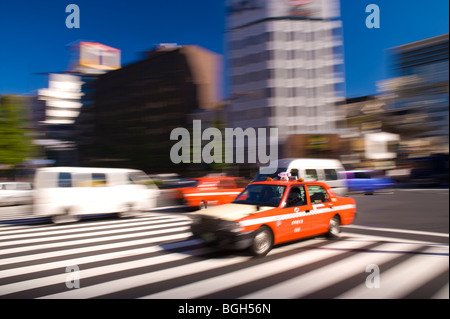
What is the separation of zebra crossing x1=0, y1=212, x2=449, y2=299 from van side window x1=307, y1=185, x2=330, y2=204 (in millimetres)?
911

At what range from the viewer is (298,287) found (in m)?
4.15

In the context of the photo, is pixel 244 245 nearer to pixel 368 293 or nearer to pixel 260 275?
pixel 260 275

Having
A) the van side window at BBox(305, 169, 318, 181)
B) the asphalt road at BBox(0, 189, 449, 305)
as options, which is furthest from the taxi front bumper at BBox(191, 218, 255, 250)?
the van side window at BBox(305, 169, 318, 181)

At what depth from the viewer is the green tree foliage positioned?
2975 cm

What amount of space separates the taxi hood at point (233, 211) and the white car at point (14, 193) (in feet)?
42.6

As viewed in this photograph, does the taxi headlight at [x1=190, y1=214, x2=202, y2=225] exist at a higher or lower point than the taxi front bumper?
higher

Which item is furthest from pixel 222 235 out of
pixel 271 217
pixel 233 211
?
pixel 271 217

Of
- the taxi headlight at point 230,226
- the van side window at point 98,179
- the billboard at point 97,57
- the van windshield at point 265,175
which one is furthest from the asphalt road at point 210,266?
the billboard at point 97,57

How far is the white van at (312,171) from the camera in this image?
14.7 meters

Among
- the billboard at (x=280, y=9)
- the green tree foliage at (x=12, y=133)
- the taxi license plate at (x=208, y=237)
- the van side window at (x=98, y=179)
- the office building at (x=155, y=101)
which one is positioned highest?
the billboard at (x=280, y=9)

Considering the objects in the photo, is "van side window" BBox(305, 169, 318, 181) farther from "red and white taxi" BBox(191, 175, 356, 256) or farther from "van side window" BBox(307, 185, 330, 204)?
"van side window" BBox(307, 185, 330, 204)

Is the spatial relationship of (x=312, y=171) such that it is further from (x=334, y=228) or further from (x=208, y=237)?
(x=208, y=237)

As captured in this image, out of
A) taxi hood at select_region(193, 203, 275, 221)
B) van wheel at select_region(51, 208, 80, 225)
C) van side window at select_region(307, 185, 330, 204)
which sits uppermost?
van side window at select_region(307, 185, 330, 204)

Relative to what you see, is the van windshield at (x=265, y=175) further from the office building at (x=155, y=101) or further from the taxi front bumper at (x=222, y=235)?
the office building at (x=155, y=101)
